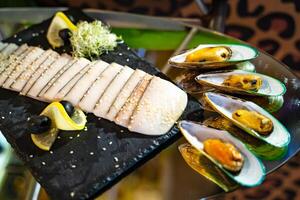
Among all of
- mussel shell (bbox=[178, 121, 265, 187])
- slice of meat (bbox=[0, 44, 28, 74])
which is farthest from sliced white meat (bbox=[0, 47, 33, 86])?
mussel shell (bbox=[178, 121, 265, 187])

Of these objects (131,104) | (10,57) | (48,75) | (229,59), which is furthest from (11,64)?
(229,59)

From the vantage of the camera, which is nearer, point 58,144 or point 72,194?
point 72,194

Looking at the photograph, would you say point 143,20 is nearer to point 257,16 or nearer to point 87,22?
point 87,22

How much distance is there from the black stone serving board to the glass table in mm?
50

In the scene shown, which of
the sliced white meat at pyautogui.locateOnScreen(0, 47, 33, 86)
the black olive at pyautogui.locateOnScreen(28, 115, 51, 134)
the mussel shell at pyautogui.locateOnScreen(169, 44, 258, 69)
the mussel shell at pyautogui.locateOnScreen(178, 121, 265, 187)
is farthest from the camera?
the sliced white meat at pyautogui.locateOnScreen(0, 47, 33, 86)

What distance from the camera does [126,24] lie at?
1.56 meters

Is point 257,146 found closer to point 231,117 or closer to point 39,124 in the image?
point 231,117

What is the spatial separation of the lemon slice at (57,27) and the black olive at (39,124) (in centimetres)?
38

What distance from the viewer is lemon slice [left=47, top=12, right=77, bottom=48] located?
143 cm

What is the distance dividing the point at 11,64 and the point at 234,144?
753mm

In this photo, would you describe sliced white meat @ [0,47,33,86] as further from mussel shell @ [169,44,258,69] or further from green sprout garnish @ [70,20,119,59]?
mussel shell @ [169,44,258,69]

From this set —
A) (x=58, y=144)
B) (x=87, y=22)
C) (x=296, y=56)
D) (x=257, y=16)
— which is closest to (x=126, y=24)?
(x=87, y=22)

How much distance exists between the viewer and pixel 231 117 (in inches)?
43.8

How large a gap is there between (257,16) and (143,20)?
2.21 feet
